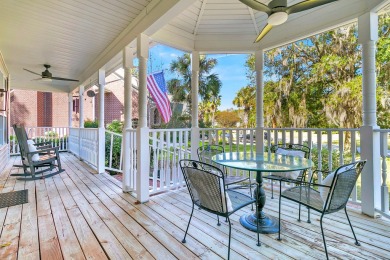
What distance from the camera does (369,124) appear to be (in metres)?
2.68

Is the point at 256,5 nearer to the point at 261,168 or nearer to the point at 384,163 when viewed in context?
the point at 261,168

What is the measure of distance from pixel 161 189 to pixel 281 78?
737 cm

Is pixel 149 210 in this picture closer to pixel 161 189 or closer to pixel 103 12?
pixel 161 189

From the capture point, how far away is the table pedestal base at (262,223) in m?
2.31

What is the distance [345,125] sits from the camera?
679 cm

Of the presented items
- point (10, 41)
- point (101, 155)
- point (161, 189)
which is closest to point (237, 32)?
point (161, 189)

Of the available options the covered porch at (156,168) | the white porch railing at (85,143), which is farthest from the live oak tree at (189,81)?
the covered porch at (156,168)

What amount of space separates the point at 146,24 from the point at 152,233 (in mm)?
2761

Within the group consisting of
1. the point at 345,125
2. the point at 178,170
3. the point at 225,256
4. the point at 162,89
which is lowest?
the point at 225,256

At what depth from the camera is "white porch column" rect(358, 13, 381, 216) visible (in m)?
2.62

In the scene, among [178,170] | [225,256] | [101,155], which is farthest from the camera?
[101,155]

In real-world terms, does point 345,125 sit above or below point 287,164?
above

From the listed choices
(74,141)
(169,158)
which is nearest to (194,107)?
(169,158)

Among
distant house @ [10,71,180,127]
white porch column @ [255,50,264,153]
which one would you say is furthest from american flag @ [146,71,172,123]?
distant house @ [10,71,180,127]
